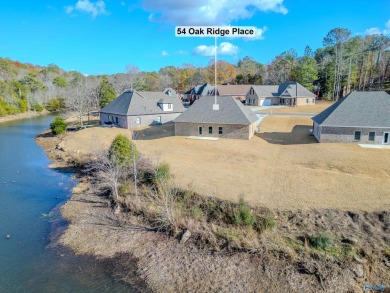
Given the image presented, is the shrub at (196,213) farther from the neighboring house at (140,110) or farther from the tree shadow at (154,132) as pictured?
the neighboring house at (140,110)

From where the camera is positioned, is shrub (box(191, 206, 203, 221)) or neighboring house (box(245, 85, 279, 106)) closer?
shrub (box(191, 206, 203, 221))

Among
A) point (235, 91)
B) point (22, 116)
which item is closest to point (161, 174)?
point (235, 91)

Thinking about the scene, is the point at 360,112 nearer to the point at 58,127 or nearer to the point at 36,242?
the point at 36,242

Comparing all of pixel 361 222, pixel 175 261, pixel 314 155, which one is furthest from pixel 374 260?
pixel 314 155

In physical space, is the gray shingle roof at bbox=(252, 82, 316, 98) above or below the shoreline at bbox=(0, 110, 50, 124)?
above

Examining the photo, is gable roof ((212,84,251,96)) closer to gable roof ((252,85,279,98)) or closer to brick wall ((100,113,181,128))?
gable roof ((252,85,279,98))

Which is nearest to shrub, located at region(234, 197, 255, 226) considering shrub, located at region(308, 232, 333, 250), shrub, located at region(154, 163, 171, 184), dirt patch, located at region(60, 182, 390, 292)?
dirt patch, located at region(60, 182, 390, 292)

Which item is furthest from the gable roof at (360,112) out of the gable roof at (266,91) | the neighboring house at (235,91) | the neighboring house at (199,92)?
the neighboring house at (199,92)
